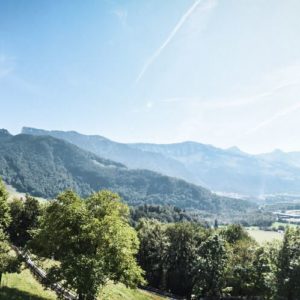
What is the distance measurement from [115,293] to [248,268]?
39.0m

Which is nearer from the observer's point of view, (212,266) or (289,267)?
(289,267)

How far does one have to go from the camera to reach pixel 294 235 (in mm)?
56250

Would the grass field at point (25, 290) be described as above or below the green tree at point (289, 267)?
below

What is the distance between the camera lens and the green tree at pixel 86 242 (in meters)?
41.7

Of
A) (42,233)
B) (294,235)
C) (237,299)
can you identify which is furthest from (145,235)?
(42,233)

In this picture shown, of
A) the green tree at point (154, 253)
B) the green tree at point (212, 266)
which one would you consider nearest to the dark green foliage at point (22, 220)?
the green tree at point (154, 253)

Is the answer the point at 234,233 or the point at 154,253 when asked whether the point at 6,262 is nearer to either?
the point at 154,253

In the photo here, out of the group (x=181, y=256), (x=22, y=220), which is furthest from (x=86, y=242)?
(x=181, y=256)

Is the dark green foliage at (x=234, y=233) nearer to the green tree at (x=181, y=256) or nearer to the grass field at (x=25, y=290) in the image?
the green tree at (x=181, y=256)

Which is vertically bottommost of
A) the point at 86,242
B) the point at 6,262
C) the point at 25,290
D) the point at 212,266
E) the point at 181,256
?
the point at 25,290

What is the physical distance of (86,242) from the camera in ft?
148

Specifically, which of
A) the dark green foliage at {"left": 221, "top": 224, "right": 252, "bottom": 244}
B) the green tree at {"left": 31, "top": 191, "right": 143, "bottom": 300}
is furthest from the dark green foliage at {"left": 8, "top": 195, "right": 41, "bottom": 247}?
the dark green foliage at {"left": 221, "top": 224, "right": 252, "bottom": 244}

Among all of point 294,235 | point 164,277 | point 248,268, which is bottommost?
point 164,277

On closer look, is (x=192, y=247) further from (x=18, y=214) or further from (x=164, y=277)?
(x=18, y=214)
